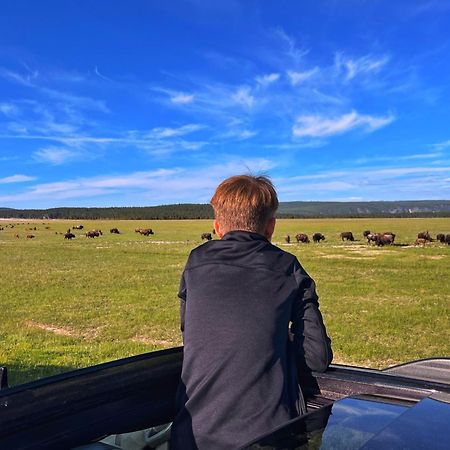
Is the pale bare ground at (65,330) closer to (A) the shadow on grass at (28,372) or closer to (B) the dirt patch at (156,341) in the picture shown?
(B) the dirt patch at (156,341)

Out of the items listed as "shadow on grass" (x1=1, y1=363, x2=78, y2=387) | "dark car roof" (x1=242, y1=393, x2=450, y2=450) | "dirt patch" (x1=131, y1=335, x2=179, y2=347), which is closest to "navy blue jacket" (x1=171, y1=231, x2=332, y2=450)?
"dark car roof" (x1=242, y1=393, x2=450, y2=450)

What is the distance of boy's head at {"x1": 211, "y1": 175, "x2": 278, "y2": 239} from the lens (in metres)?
2.25

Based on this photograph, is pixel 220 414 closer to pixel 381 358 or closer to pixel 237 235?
pixel 237 235

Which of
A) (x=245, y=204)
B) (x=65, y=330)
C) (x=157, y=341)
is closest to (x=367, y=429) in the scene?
(x=245, y=204)

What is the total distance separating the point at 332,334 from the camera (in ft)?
31.8

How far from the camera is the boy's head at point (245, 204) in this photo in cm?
225

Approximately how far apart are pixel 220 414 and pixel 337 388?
707 millimetres

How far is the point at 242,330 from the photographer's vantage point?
2084 millimetres

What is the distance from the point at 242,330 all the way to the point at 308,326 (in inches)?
13.1

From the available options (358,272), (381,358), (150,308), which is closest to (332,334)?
(381,358)

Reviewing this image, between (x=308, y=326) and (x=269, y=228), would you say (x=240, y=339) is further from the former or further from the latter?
(x=269, y=228)

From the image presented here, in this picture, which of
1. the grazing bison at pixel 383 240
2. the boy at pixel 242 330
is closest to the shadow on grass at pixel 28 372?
the boy at pixel 242 330

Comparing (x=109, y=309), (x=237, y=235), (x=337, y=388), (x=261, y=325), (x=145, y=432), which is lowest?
(x=109, y=309)

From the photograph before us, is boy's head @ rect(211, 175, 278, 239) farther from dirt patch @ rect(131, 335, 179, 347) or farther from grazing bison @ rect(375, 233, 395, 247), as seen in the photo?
grazing bison @ rect(375, 233, 395, 247)
